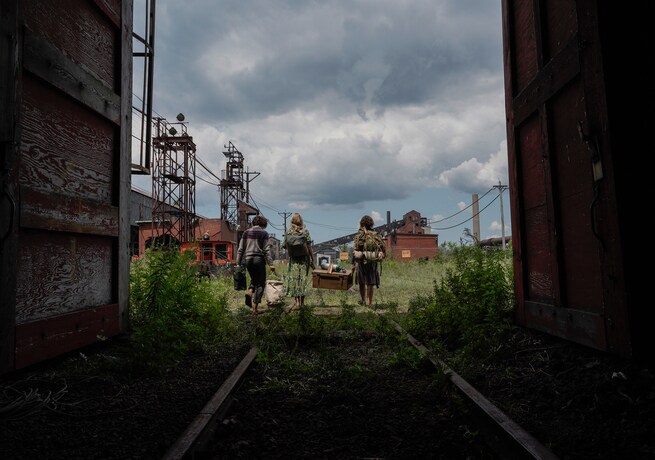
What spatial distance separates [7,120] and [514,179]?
15.5ft

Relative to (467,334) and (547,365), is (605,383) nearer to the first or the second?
(547,365)

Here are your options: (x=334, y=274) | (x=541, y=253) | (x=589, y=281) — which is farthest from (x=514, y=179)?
(x=334, y=274)

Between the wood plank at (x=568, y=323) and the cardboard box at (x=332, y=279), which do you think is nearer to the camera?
the wood plank at (x=568, y=323)

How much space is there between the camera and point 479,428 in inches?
106

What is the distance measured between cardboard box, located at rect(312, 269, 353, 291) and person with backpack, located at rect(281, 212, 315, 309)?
0.87 metres

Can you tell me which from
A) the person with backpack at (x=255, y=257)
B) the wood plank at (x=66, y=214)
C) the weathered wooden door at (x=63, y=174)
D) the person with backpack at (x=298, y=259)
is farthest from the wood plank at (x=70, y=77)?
the person with backpack at (x=298, y=259)

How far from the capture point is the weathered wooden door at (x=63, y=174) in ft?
10.9

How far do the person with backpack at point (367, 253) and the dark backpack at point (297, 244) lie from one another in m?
1.03

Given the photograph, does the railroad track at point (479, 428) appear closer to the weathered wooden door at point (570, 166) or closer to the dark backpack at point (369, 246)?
the weathered wooden door at point (570, 166)

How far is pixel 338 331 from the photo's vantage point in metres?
6.39

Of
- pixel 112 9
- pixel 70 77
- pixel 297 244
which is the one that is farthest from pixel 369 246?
pixel 70 77

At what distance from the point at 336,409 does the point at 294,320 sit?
334cm

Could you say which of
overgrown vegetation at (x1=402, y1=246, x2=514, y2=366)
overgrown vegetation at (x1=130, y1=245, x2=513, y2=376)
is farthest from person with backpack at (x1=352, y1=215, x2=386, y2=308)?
overgrown vegetation at (x1=402, y1=246, x2=514, y2=366)

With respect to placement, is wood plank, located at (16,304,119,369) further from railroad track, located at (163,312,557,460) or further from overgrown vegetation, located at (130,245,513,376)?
railroad track, located at (163,312,557,460)
